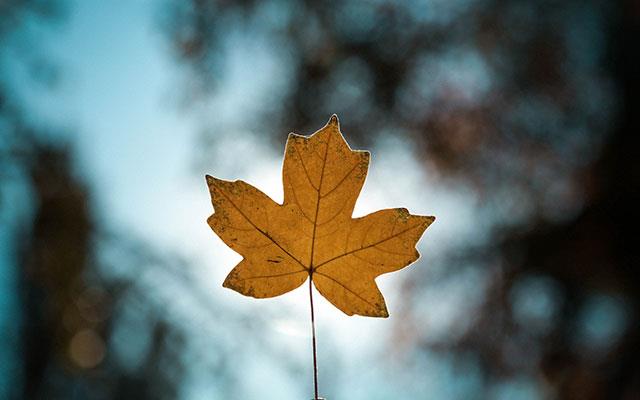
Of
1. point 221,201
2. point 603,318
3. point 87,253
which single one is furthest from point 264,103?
point 221,201

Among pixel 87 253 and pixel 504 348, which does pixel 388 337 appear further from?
pixel 87 253

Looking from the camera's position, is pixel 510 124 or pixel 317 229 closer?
pixel 317 229

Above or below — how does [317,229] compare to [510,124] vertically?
below

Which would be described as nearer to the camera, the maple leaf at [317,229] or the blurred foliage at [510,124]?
the maple leaf at [317,229]

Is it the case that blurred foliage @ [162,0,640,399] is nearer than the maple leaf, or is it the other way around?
the maple leaf
